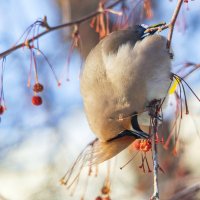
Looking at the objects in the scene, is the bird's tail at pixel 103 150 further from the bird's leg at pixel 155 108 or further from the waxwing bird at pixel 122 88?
the bird's leg at pixel 155 108

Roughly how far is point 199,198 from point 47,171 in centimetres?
240

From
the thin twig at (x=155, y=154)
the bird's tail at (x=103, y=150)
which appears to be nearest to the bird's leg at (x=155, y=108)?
the thin twig at (x=155, y=154)

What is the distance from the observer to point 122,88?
2037 millimetres

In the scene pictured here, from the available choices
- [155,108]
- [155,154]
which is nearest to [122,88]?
[155,108]

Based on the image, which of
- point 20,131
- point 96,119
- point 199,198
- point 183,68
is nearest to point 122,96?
point 96,119

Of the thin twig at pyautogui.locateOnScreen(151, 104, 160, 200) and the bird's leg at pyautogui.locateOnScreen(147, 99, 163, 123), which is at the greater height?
the bird's leg at pyautogui.locateOnScreen(147, 99, 163, 123)

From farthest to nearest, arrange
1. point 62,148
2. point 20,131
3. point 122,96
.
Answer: point 62,148
point 20,131
point 122,96

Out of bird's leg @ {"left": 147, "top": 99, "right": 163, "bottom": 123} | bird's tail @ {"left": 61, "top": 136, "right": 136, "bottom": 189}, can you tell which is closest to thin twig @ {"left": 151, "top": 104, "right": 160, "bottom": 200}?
bird's leg @ {"left": 147, "top": 99, "right": 163, "bottom": 123}

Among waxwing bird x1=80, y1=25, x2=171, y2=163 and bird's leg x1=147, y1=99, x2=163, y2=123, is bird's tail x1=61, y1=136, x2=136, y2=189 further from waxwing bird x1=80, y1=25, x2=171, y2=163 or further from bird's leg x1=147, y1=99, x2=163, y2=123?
bird's leg x1=147, y1=99, x2=163, y2=123

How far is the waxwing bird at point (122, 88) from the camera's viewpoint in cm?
204

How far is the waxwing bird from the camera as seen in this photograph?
204 centimetres

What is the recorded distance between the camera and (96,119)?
83.0 inches

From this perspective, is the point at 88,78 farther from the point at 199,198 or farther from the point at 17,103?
the point at 17,103

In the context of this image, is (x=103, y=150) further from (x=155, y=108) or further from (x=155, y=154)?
(x=155, y=154)
